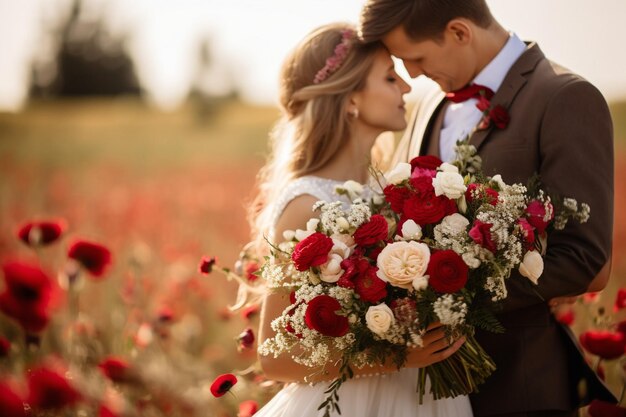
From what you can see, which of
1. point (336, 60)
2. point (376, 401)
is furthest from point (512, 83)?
point (376, 401)

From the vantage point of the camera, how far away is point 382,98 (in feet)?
12.4

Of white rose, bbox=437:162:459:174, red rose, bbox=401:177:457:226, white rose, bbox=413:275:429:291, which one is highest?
white rose, bbox=437:162:459:174

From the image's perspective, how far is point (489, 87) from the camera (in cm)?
372

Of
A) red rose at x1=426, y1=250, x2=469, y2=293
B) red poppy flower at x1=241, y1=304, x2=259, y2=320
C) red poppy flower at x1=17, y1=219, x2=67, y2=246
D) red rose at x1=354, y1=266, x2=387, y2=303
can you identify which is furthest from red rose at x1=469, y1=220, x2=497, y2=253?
red poppy flower at x1=17, y1=219, x2=67, y2=246

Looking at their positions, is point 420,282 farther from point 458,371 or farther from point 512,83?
point 512,83

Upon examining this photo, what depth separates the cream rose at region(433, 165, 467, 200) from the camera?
259 centimetres

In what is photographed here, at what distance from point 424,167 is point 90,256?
1.78 metres

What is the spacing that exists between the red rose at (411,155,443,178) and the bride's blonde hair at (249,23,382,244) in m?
0.94

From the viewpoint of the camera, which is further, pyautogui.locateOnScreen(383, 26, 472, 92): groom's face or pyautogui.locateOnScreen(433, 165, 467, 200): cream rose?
pyautogui.locateOnScreen(383, 26, 472, 92): groom's face

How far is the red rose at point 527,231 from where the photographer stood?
102 inches

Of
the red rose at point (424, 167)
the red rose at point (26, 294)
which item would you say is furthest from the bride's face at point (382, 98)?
the red rose at point (26, 294)

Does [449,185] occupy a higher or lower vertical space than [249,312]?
higher

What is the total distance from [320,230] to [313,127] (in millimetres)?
1206

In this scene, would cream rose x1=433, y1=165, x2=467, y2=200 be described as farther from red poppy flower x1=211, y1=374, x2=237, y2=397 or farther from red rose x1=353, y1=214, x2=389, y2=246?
red poppy flower x1=211, y1=374, x2=237, y2=397
